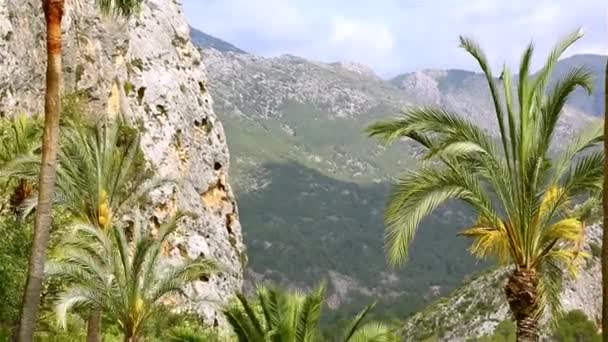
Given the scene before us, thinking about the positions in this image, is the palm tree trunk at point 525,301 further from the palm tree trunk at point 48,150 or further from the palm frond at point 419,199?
the palm tree trunk at point 48,150

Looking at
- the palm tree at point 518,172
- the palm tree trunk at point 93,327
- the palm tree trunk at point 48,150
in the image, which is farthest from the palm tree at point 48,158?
the palm tree trunk at point 93,327

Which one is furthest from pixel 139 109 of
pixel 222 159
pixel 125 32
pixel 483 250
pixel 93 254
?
pixel 483 250

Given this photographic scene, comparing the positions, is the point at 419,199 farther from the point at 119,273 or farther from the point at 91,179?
the point at 91,179

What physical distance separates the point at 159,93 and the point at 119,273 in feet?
77.8

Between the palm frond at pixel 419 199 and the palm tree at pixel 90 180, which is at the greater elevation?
the palm tree at pixel 90 180

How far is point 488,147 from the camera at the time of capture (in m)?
14.2

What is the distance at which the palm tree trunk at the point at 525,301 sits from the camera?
538 inches

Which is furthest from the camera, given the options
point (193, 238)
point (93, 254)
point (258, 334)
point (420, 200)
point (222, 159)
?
point (222, 159)

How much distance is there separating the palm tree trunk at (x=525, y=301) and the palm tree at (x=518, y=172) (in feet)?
0.06

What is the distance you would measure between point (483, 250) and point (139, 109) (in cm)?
3004

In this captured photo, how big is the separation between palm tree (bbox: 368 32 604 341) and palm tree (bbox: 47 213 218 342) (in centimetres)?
980

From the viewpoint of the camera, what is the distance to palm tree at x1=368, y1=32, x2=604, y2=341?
538 inches

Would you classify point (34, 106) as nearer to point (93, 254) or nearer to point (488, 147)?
point (93, 254)

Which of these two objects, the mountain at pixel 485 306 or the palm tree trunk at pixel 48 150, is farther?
the mountain at pixel 485 306
